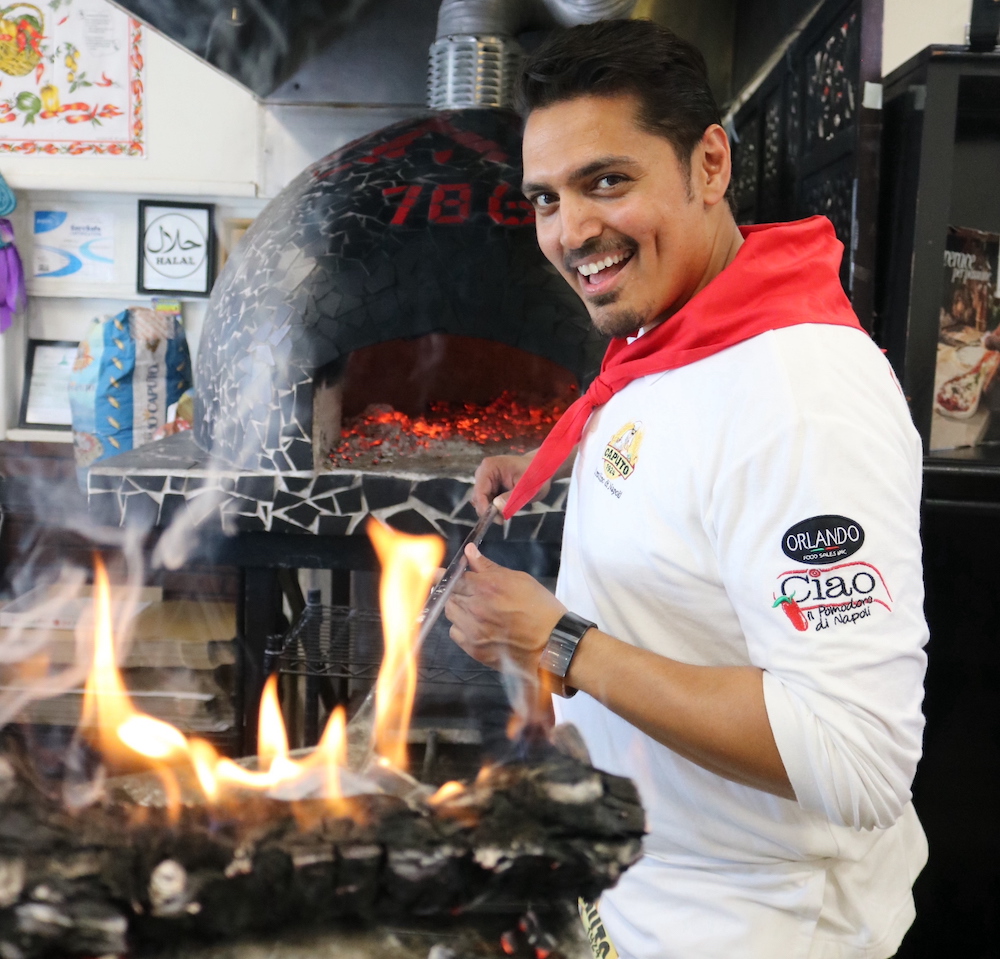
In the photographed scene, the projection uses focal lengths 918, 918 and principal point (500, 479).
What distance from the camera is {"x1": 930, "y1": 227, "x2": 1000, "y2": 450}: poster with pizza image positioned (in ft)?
6.59

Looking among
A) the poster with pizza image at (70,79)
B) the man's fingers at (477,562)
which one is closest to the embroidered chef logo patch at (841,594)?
the man's fingers at (477,562)

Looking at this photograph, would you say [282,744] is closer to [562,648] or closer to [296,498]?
[562,648]

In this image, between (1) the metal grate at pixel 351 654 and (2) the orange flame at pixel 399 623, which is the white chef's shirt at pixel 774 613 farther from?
(1) the metal grate at pixel 351 654

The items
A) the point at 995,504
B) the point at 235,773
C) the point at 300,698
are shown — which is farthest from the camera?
the point at 300,698

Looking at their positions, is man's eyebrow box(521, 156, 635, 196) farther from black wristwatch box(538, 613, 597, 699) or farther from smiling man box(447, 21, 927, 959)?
black wristwatch box(538, 613, 597, 699)

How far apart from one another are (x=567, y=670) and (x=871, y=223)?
1.37 m

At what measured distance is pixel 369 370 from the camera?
2.79 meters

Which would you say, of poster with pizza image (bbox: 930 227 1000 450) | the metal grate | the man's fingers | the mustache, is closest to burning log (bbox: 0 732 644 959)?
the man's fingers

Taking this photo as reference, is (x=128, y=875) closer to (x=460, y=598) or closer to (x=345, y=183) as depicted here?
(x=460, y=598)

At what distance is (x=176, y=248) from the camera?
3363 mm

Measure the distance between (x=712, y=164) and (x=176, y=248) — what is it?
267 centimetres

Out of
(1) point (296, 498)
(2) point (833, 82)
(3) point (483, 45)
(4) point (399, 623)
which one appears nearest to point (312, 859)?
(4) point (399, 623)

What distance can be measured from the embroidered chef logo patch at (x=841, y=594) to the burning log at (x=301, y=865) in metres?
0.34

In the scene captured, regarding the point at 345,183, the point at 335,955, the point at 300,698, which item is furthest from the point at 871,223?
the point at 300,698
